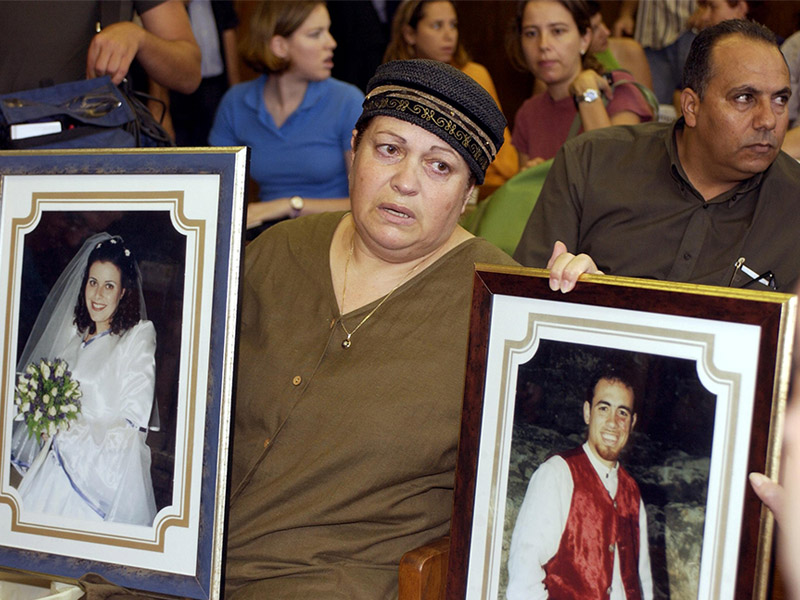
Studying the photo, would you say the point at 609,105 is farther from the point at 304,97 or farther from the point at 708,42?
the point at 304,97

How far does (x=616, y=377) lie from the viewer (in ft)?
4.14

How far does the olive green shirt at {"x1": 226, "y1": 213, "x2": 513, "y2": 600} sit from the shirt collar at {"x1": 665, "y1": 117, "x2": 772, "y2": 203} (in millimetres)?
711

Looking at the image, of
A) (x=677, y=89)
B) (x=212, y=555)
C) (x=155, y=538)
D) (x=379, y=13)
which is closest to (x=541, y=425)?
(x=212, y=555)

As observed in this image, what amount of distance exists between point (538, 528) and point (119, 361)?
782mm

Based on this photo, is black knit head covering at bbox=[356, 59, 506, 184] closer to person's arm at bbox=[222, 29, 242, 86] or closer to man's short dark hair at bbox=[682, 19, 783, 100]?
man's short dark hair at bbox=[682, 19, 783, 100]

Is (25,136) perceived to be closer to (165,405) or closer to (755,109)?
(165,405)

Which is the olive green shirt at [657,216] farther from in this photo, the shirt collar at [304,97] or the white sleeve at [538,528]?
the shirt collar at [304,97]

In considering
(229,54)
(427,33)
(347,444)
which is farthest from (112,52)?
(229,54)

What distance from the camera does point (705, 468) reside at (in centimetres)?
120

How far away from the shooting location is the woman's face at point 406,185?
1.71 m

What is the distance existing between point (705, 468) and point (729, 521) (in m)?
0.07

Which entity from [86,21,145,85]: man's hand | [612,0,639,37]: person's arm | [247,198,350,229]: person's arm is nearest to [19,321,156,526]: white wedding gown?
[86,21,145,85]: man's hand

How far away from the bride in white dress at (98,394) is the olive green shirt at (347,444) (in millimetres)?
242

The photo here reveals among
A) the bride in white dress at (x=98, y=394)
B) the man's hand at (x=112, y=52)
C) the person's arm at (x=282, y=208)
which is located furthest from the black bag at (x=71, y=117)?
the person's arm at (x=282, y=208)
